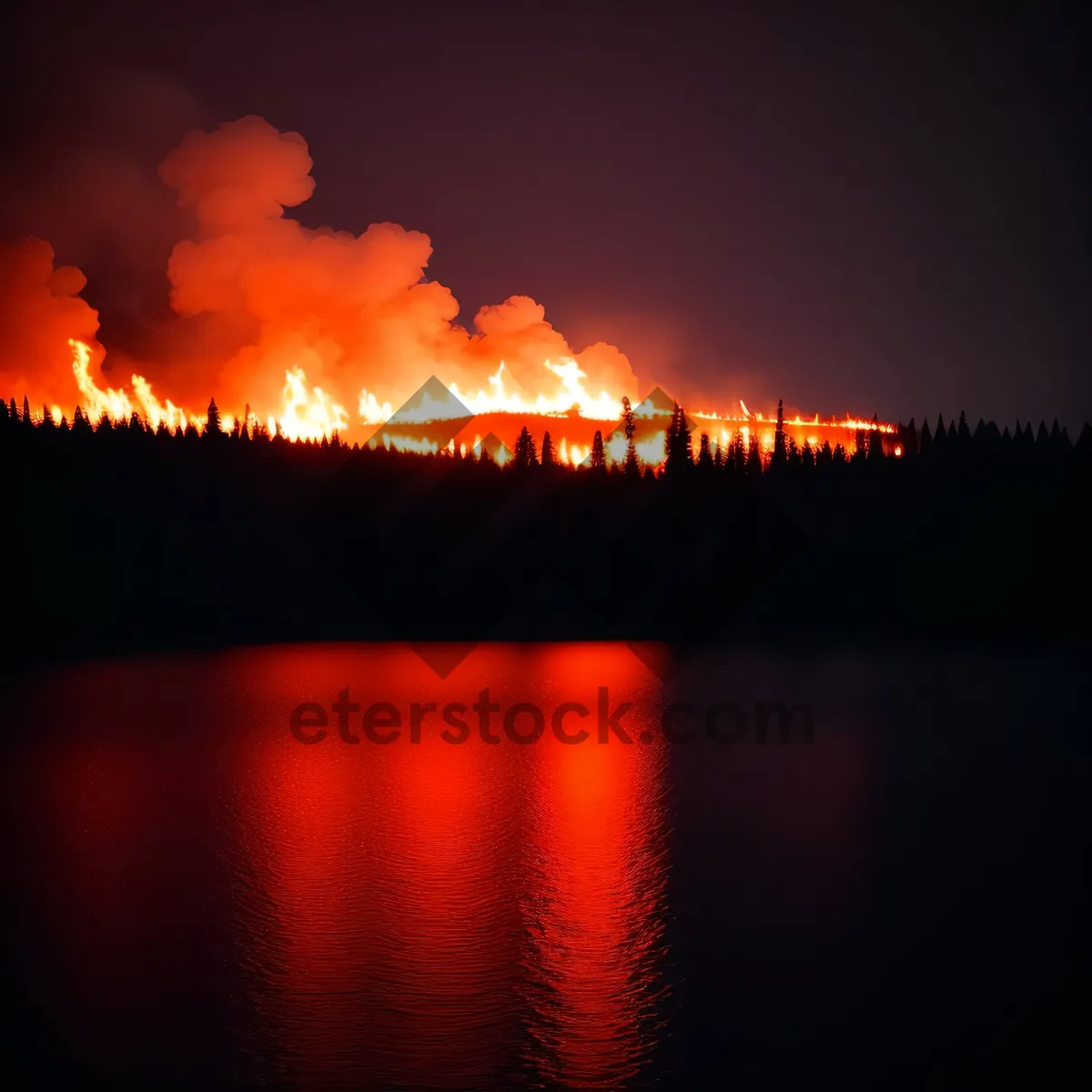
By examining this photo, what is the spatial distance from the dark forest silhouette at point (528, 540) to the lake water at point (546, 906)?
6698 cm

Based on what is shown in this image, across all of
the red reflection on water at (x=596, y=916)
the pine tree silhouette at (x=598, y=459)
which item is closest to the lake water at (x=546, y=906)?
the red reflection on water at (x=596, y=916)

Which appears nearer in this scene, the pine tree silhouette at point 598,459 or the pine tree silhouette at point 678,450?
Result: the pine tree silhouette at point 678,450

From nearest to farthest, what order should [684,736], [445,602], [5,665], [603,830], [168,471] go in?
[603,830] < [684,736] < [5,665] < [445,602] < [168,471]

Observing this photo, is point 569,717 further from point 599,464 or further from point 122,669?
point 599,464

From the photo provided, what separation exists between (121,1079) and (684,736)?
25.9 meters

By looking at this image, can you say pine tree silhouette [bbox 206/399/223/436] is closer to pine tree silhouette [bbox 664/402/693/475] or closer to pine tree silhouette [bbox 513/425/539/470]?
pine tree silhouette [bbox 513/425/539/470]

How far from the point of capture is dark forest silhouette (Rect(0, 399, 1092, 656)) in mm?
112125

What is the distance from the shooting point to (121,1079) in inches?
464

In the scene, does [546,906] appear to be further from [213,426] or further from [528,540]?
[213,426]

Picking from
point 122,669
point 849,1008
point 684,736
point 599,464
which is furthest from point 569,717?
point 599,464

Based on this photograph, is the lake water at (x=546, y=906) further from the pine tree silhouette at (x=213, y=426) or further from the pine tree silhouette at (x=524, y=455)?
the pine tree silhouette at (x=213, y=426)

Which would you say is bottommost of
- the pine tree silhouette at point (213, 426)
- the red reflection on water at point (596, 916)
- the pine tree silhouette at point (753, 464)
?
the red reflection on water at point (596, 916)

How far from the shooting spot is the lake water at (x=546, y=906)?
12.5m

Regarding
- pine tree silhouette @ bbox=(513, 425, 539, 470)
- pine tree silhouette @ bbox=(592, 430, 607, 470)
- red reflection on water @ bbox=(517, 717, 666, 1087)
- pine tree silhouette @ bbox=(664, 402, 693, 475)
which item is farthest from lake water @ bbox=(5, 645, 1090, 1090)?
pine tree silhouette @ bbox=(513, 425, 539, 470)
